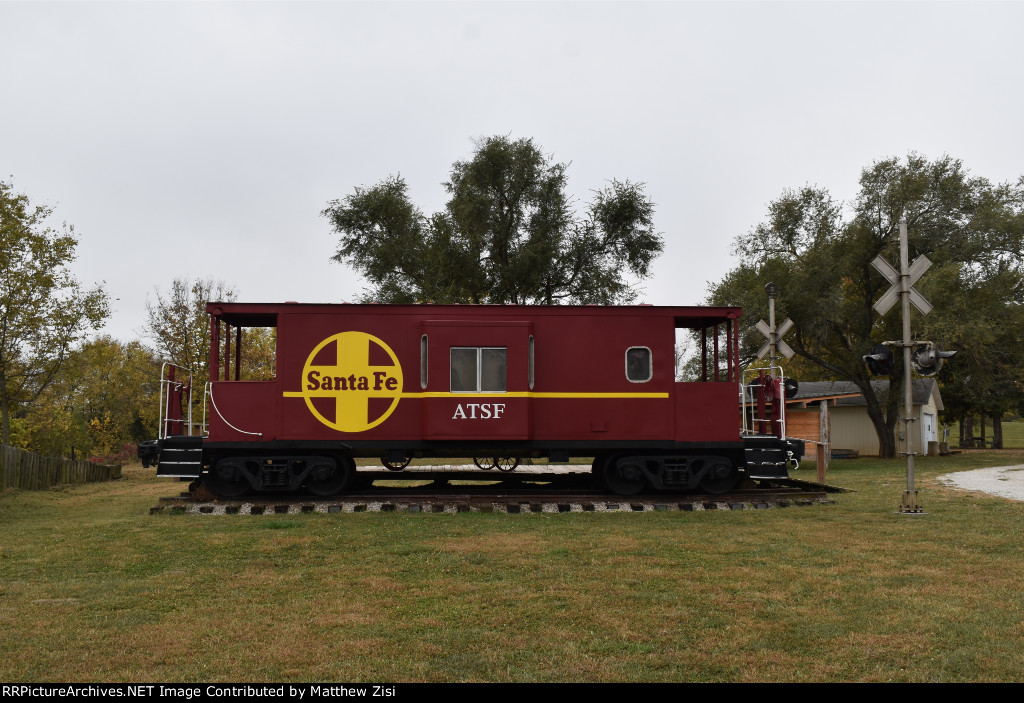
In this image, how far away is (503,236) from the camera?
38.0 m

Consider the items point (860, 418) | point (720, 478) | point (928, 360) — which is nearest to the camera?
point (928, 360)

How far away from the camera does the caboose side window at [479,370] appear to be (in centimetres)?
1351

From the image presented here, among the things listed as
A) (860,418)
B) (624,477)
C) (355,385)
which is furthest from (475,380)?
(860,418)

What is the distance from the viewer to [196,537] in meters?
10.6

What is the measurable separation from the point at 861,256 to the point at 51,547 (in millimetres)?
28883

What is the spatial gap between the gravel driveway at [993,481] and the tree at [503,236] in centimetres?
1820

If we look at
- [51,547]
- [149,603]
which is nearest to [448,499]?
[51,547]

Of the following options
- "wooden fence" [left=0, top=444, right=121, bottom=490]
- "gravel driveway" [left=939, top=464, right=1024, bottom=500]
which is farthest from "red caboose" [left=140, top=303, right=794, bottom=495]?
"wooden fence" [left=0, top=444, right=121, bottom=490]

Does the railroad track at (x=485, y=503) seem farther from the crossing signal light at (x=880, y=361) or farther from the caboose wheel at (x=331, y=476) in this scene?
the crossing signal light at (x=880, y=361)

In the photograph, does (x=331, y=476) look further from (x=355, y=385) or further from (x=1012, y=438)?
(x=1012, y=438)

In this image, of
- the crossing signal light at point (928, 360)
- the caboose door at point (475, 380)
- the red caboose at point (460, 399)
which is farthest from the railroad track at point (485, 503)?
the crossing signal light at point (928, 360)

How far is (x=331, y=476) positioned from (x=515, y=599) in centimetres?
757

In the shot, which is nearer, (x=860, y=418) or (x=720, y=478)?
(x=720, y=478)

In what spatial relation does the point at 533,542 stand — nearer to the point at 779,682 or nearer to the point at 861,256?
the point at 779,682
